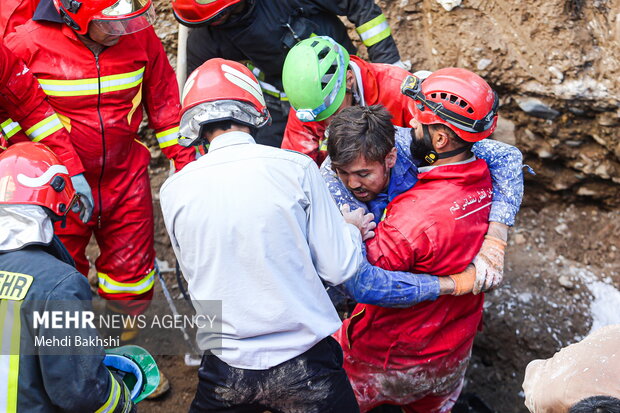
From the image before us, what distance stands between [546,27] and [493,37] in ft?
1.24

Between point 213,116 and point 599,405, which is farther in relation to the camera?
point 213,116

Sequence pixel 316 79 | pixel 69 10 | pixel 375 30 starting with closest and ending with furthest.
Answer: pixel 316 79, pixel 69 10, pixel 375 30

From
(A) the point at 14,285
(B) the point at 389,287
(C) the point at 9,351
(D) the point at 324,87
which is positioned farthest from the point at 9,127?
(B) the point at 389,287

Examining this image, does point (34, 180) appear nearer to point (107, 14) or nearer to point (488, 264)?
point (107, 14)

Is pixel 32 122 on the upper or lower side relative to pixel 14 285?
lower

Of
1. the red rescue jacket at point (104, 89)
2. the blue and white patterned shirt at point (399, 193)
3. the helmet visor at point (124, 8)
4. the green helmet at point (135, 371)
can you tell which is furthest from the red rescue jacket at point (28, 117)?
the blue and white patterned shirt at point (399, 193)

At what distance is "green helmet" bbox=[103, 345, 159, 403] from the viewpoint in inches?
113

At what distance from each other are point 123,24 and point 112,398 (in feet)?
6.45

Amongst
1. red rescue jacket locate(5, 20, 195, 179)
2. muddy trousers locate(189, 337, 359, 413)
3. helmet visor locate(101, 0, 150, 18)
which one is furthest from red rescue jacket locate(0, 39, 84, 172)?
muddy trousers locate(189, 337, 359, 413)

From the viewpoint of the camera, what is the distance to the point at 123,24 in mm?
3396

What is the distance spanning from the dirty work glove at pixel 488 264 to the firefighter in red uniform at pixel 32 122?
7.03ft

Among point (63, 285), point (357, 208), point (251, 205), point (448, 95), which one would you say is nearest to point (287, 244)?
point (251, 205)

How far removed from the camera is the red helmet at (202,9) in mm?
3680

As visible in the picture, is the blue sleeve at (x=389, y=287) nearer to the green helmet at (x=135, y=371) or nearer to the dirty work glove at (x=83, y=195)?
the green helmet at (x=135, y=371)
